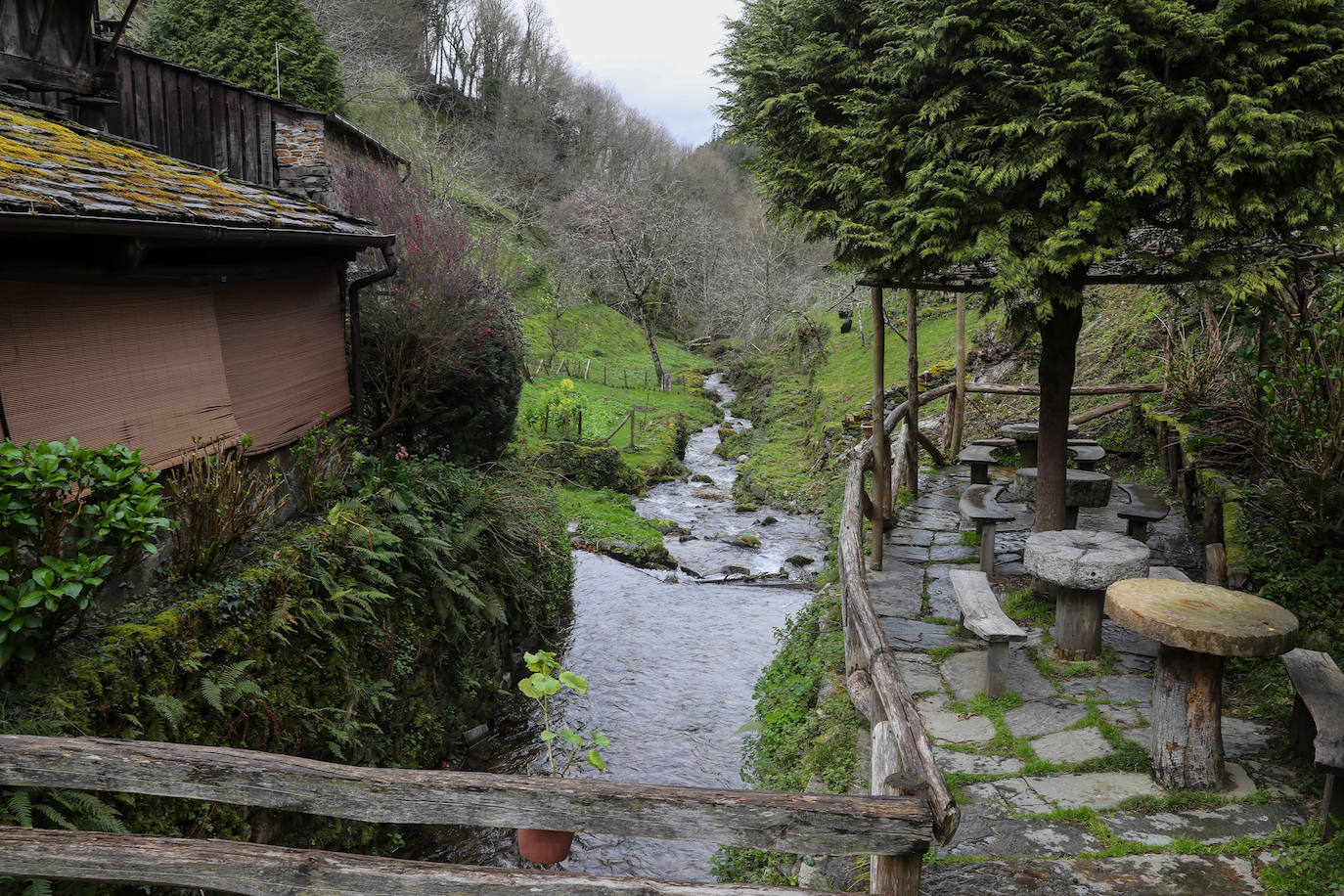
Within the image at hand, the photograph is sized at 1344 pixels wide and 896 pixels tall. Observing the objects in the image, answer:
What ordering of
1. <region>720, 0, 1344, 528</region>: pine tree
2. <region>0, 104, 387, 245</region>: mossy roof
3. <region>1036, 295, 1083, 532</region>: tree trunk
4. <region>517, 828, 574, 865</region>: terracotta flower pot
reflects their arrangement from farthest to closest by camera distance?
<region>1036, 295, 1083, 532</region>: tree trunk → <region>720, 0, 1344, 528</region>: pine tree → <region>0, 104, 387, 245</region>: mossy roof → <region>517, 828, 574, 865</region>: terracotta flower pot

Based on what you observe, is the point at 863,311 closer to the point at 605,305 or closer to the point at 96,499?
the point at 605,305

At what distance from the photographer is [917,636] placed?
23.1 ft

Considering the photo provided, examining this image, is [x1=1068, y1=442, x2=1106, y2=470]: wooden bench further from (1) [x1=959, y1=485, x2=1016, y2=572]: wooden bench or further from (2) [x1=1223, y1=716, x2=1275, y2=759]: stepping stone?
(2) [x1=1223, y1=716, x2=1275, y2=759]: stepping stone

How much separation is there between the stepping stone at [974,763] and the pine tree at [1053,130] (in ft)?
10.3

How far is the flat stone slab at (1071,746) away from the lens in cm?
501

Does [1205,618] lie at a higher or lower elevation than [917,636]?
higher

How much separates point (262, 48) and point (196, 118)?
8.83 metres

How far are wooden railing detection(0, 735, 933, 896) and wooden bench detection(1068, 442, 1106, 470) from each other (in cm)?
770

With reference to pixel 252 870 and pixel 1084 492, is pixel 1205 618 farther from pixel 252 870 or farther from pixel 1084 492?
pixel 252 870

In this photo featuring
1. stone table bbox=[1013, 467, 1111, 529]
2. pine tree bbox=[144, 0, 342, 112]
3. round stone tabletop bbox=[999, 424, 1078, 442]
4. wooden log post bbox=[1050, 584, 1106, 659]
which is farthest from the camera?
pine tree bbox=[144, 0, 342, 112]

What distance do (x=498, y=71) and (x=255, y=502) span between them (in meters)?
43.4

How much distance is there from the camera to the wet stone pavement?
394cm

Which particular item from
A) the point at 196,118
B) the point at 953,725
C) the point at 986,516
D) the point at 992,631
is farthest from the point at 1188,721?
the point at 196,118

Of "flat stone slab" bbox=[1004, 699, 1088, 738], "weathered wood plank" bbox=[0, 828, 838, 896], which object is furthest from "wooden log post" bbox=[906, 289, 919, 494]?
"weathered wood plank" bbox=[0, 828, 838, 896]
